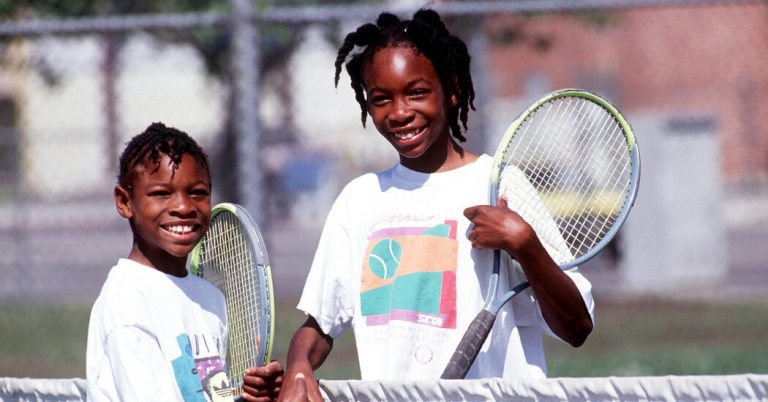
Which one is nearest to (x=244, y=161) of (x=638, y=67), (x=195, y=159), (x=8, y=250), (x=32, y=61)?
(x=195, y=159)

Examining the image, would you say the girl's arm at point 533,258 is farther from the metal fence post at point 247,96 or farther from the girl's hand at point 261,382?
the metal fence post at point 247,96

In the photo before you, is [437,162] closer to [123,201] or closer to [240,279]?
[240,279]

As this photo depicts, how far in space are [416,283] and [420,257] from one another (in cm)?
7

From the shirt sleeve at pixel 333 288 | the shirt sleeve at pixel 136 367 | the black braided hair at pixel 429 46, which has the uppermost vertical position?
the black braided hair at pixel 429 46

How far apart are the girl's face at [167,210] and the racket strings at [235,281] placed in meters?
0.20

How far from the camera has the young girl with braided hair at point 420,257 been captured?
3.07 m

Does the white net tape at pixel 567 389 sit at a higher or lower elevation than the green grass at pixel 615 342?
higher

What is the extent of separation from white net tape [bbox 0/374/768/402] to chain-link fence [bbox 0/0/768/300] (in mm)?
3329

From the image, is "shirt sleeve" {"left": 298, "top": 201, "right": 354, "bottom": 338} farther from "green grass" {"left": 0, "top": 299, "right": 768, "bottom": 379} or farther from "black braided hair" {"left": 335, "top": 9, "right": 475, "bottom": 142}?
"green grass" {"left": 0, "top": 299, "right": 768, "bottom": 379}

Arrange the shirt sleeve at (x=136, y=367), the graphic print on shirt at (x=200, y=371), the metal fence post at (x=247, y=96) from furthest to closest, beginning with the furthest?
the metal fence post at (x=247, y=96) < the graphic print on shirt at (x=200, y=371) < the shirt sleeve at (x=136, y=367)

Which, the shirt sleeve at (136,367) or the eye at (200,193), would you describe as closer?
the shirt sleeve at (136,367)

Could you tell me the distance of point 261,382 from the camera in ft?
9.81

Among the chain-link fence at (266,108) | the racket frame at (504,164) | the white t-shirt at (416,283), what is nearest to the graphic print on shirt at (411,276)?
the white t-shirt at (416,283)

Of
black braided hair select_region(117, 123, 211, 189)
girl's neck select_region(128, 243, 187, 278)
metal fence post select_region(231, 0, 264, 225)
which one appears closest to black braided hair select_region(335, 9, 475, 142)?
black braided hair select_region(117, 123, 211, 189)
